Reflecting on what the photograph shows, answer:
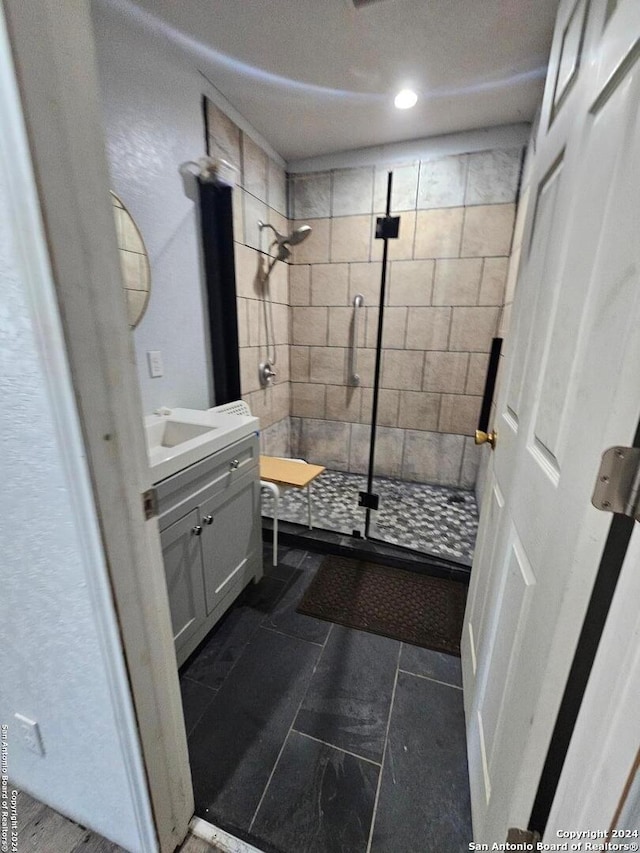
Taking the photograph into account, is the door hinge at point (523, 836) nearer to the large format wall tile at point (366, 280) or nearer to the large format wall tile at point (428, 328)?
the large format wall tile at point (428, 328)

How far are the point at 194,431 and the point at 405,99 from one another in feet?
6.78

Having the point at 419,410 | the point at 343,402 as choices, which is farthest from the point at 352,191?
the point at 419,410

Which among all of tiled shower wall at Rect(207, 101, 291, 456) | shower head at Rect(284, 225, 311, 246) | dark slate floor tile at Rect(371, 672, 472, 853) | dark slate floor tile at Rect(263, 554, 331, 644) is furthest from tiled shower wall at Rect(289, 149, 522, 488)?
dark slate floor tile at Rect(371, 672, 472, 853)

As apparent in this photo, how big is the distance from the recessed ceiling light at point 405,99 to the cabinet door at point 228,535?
2.14 metres

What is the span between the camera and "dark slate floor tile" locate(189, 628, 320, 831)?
97 cm

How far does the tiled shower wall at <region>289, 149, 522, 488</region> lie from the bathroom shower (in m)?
0.37

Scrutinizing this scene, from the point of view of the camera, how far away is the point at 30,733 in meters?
0.82

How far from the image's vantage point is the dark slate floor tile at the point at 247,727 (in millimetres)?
971

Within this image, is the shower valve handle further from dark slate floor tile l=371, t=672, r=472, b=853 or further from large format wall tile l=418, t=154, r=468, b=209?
dark slate floor tile l=371, t=672, r=472, b=853

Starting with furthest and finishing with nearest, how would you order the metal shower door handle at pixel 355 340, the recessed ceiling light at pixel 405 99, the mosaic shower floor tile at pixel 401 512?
1. the metal shower door handle at pixel 355 340
2. the mosaic shower floor tile at pixel 401 512
3. the recessed ceiling light at pixel 405 99

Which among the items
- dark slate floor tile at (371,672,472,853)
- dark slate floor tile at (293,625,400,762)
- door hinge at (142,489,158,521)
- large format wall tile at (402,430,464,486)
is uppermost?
door hinge at (142,489,158,521)

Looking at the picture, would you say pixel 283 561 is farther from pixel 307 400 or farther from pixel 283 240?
pixel 283 240

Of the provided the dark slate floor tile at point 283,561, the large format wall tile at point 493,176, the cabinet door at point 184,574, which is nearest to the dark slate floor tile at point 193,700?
the cabinet door at point 184,574

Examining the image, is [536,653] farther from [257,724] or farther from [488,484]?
[257,724]
